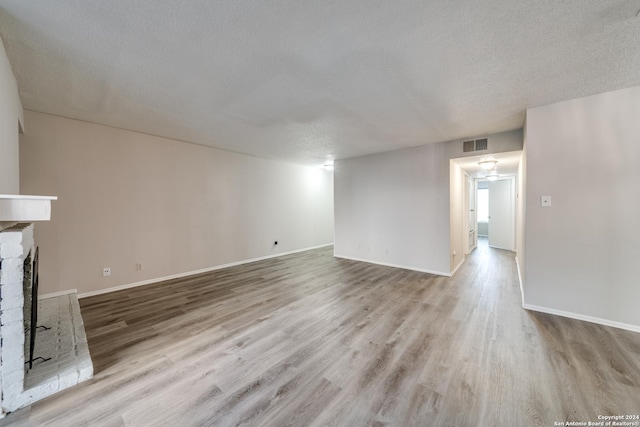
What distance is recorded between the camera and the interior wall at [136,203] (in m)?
3.22

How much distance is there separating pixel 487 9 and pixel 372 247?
459 cm

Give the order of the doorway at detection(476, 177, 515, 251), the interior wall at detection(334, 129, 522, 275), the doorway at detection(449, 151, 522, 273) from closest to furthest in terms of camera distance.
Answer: the interior wall at detection(334, 129, 522, 275) → the doorway at detection(449, 151, 522, 273) → the doorway at detection(476, 177, 515, 251)

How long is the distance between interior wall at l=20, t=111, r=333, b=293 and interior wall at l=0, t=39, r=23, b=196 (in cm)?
109

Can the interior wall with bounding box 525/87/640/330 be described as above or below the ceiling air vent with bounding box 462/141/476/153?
below

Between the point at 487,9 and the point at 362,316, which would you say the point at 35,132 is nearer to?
the point at 362,316

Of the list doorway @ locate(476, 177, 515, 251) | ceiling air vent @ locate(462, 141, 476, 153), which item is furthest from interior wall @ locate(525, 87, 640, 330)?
doorway @ locate(476, 177, 515, 251)

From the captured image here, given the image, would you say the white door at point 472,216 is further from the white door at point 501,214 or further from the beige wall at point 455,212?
the beige wall at point 455,212

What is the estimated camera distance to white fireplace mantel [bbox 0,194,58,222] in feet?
4.19

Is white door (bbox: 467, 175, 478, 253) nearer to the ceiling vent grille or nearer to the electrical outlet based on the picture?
the ceiling vent grille

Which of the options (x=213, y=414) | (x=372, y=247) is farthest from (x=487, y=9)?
(x=372, y=247)

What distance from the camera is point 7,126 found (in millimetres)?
1994

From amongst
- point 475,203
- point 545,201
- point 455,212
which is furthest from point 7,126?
point 475,203

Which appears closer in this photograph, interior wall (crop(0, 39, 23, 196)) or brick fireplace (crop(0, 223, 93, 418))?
brick fireplace (crop(0, 223, 93, 418))

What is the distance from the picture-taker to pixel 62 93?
2.57 metres
